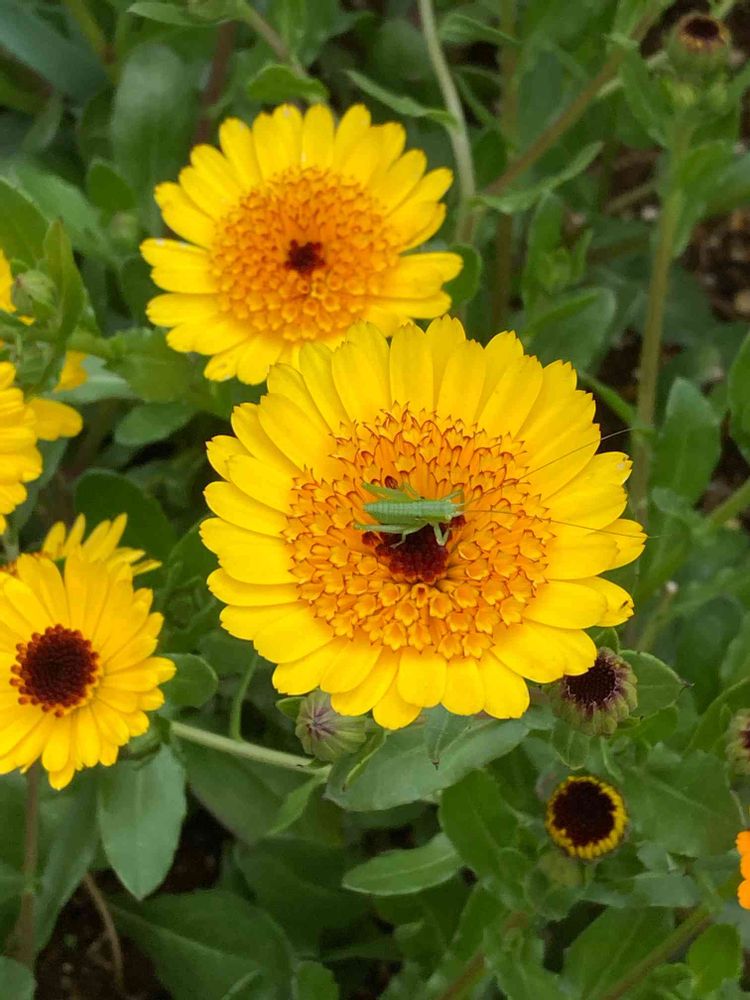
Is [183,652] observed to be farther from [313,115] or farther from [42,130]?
[42,130]

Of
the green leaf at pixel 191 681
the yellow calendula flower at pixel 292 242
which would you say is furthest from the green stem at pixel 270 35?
the green leaf at pixel 191 681

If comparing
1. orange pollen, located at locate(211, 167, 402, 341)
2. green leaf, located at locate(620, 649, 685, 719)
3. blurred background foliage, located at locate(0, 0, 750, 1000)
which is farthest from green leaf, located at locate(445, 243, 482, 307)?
green leaf, located at locate(620, 649, 685, 719)

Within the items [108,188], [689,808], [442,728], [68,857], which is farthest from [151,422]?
[689,808]

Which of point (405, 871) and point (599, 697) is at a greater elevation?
point (599, 697)

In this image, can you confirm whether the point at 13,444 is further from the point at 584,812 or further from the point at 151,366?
the point at 584,812

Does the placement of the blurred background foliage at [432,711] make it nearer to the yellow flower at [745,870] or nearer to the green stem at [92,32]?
the green stem at [92,32]

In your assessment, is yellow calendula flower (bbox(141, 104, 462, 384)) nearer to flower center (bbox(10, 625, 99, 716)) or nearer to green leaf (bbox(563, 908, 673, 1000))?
flower center (bbox(10, 625, 99, 716))

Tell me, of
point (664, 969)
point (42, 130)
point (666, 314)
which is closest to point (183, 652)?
point (664, 969)
